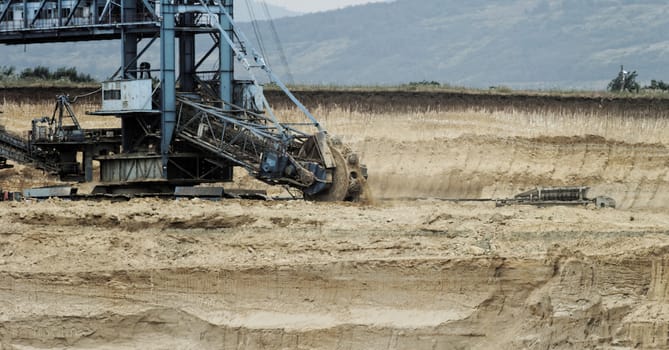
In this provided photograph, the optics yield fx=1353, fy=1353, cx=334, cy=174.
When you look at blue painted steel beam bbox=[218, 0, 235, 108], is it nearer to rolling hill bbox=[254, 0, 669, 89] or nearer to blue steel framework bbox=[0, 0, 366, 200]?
blue steel framework bbox=[0, 0, 366, 200]

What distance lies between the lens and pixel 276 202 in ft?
109

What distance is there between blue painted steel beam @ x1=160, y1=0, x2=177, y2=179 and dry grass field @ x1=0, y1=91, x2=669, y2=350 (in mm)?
6069

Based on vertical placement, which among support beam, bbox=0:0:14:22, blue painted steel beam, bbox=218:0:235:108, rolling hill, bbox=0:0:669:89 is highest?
support beam, bbox=0:0:14:22

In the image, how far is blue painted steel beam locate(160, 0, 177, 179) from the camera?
38.6 m

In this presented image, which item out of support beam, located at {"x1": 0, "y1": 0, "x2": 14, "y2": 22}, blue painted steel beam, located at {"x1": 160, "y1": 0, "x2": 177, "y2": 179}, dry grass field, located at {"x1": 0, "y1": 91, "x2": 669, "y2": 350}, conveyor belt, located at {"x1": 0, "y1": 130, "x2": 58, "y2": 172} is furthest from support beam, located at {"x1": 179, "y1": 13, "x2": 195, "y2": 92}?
dry grass field, located at {"x1": 0, "y1": 91, "x2": 669, "y2": 350}

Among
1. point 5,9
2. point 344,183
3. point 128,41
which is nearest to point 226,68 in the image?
point 128,41

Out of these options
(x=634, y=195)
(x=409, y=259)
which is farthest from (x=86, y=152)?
(x=634, y=195)

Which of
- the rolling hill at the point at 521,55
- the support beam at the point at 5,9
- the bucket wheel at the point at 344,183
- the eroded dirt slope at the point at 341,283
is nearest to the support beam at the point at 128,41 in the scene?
the support beam at the point at 5,9

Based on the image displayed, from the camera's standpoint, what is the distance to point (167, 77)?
38.7 meters

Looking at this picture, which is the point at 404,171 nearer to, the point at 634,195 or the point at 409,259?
the point at 634,195

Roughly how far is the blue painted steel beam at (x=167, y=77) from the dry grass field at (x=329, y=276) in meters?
6.07

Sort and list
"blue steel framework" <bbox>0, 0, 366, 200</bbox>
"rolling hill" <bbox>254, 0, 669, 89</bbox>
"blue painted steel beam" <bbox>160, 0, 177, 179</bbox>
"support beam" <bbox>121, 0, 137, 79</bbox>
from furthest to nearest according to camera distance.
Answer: "rolling hill" <bbox>254, 0, 669, 89</bbox>, "support beam" <bbox>121, 0, 137, 79</bbox>, "blue painted steel beam" <bbox>160, 0, 177, 179</bbox>, "blue steel framework" <bbox>0, 0, 366, 200</bbox>

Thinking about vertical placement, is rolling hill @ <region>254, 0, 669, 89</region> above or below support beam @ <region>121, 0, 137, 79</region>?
below

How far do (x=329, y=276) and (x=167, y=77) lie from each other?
13.0m
